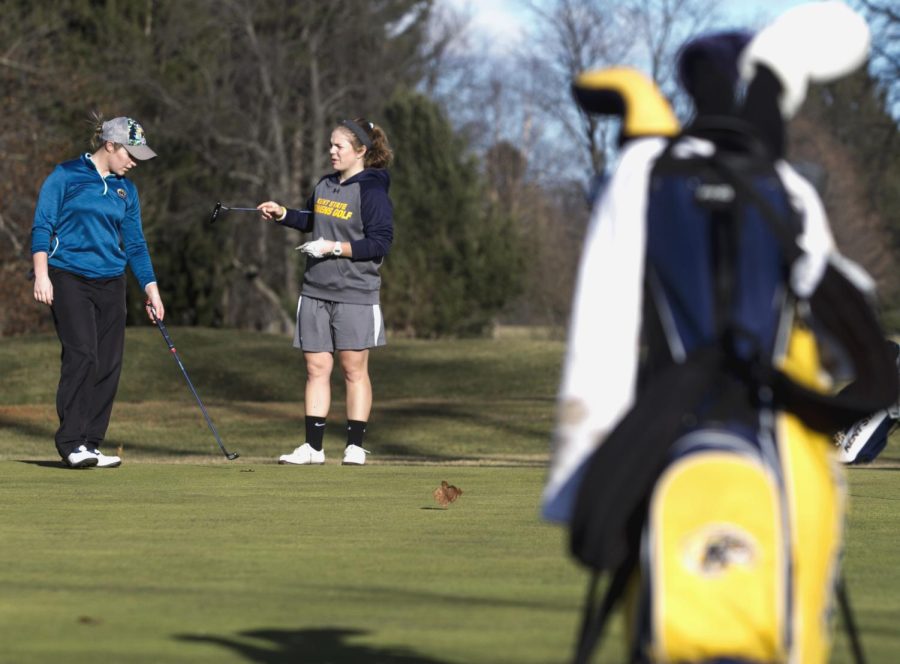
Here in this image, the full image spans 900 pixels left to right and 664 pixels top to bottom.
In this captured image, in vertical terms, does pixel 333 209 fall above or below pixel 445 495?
above

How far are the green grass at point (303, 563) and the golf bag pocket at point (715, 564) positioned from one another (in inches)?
59.3

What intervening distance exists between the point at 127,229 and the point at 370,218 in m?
1.55

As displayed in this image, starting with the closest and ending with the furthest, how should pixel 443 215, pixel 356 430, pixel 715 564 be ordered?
1. pixel 715 564
2. pixel 356 430
3. pixel 443 215

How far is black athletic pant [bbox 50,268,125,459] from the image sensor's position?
11.6 meters

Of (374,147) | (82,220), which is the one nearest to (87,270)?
(82,220)

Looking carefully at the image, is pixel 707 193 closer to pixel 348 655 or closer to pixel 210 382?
pixel 348 655

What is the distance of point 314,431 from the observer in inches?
499

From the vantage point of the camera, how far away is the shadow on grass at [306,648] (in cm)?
517

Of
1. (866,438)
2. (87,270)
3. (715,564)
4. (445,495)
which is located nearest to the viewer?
(715,564)

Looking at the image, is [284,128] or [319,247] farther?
[284,128]

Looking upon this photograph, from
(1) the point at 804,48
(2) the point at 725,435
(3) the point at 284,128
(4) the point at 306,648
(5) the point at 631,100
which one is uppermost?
(1) the point at 804,48

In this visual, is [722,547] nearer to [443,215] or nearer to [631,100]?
[631,100]

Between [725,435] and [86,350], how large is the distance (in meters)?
8.31

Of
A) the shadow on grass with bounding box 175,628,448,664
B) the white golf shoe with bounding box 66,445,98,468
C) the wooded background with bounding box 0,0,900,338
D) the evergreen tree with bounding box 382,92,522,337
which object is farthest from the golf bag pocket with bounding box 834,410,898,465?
the evergreen tree with bounding box 382,92,522,337
